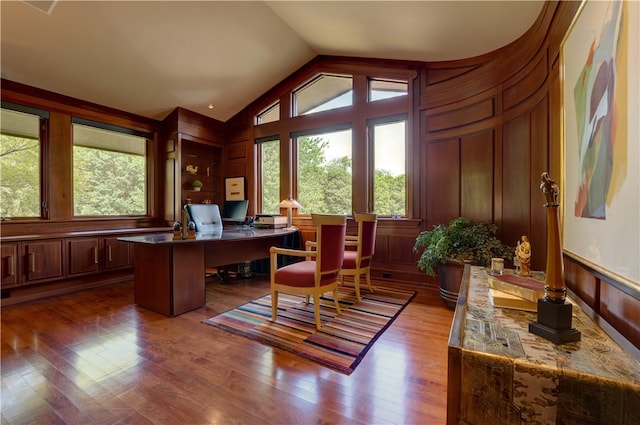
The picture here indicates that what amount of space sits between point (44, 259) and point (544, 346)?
4898 mm

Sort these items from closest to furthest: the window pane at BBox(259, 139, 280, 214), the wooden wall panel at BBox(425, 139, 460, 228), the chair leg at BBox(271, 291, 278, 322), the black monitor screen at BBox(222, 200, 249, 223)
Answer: the chair leg at BBox(271, 291, 278, 322) < the wooden wall panel at BBox(425, 139, 460, 228) < the black monitor screen at BBox(222, 200, 249, 223) < the window pane at BBox(259, 139, 280, 214)

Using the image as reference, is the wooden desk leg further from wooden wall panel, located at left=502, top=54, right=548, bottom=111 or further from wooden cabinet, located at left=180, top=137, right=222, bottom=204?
wooden wall panel, located at left=502, top=54, right=548, bottom=111

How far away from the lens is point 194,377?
1.84 m

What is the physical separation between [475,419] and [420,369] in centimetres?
123

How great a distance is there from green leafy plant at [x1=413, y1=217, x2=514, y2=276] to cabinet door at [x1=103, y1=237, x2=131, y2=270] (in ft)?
13.9

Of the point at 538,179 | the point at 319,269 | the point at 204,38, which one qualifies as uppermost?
the point at 204,38

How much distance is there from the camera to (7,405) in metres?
1.59

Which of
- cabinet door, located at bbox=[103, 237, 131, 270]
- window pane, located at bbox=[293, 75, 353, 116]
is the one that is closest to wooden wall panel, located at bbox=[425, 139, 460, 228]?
window pane, located at bbox=[293, 75, 353, 116]

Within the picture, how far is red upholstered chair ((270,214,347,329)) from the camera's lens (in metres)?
2.56

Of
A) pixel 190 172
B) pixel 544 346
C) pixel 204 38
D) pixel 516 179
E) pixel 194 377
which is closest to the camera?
pixel 544 346

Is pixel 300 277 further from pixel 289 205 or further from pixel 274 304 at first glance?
pixel 289 205

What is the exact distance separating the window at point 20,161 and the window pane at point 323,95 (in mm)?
3742

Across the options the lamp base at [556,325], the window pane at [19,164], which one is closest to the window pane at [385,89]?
the lamp base at [556,325]

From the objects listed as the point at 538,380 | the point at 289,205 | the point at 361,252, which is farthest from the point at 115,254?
the point at 538,380
